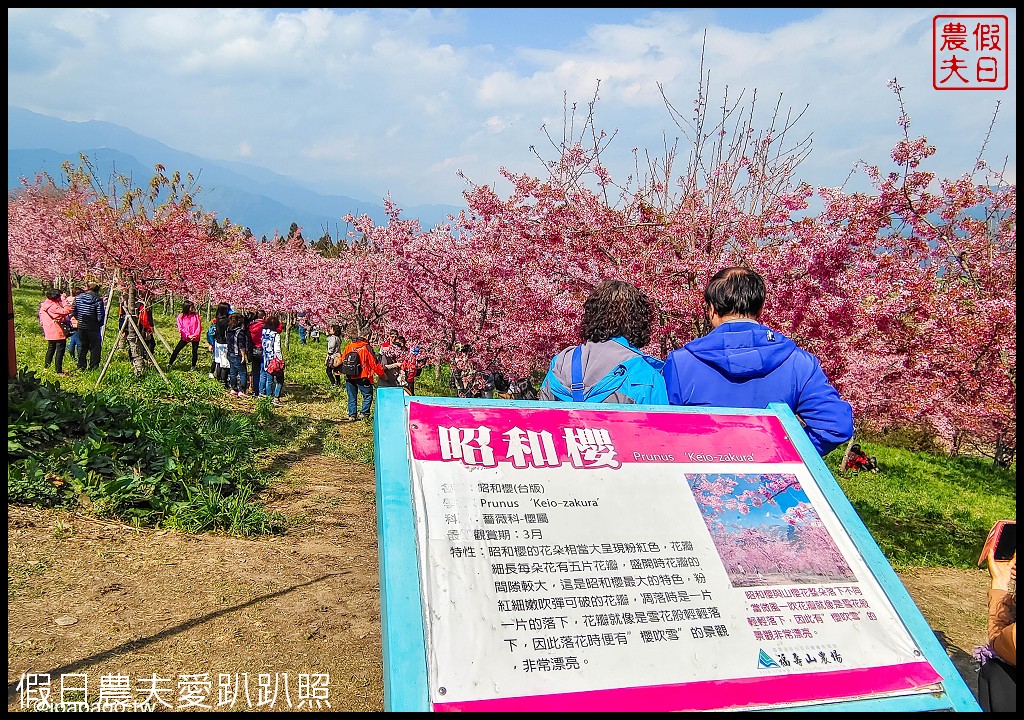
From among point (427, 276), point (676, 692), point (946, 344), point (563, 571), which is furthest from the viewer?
point (427, 276)

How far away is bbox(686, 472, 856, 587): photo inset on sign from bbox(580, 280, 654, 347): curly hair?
2.80 feet

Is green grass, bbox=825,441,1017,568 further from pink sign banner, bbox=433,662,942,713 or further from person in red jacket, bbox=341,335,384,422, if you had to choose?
person in red jacket, bbox=341,335,384,422

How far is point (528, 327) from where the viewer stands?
28.3ft

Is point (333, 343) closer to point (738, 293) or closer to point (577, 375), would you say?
point (577, 375)

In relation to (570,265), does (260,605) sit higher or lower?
lower

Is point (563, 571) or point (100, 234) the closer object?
point (563, 571)

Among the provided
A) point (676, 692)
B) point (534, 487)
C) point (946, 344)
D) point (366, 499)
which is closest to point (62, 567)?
point (366, 499)

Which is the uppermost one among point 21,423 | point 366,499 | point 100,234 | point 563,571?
point 100,234

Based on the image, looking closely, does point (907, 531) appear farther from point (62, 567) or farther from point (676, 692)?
point (62, 567)

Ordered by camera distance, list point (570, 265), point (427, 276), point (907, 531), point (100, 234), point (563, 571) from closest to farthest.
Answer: point (563, 571)
point (570, 265)
point (907, 531)
point (427, 276)
point (100, 234)

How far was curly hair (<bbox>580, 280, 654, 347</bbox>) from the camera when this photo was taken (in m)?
2.65

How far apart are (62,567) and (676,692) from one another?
14.3 ft

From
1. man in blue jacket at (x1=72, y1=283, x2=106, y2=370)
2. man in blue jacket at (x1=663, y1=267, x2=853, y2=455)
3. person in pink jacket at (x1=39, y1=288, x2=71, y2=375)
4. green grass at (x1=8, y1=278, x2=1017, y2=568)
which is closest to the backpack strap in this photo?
man in blue jacket at (x1=663, y1=267, x2=853, y2=455)

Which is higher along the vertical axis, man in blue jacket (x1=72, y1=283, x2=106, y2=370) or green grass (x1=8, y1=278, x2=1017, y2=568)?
man in blue jacket (x1=72, y1=283, x2=106, y2=370)
